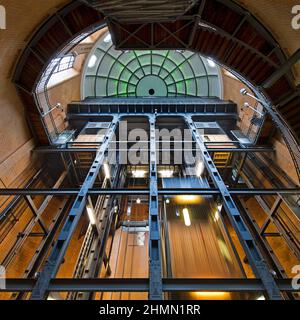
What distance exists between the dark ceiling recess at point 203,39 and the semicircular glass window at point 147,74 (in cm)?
1039

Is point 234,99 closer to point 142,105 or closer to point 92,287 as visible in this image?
point 142,105

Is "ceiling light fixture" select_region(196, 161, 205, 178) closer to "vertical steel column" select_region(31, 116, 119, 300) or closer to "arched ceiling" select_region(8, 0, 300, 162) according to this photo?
"arched ceiling" select_region(8, 0, 300, 162)

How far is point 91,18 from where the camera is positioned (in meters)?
9.11

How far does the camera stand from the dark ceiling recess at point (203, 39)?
849 centimetres

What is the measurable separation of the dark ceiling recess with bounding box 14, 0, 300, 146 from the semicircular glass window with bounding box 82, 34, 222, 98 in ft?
34.1

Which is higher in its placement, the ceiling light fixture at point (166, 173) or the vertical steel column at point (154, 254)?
the ceiling light fixture at point (166, 173)

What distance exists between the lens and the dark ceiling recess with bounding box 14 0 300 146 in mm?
8492

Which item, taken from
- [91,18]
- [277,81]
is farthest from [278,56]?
[91,18]

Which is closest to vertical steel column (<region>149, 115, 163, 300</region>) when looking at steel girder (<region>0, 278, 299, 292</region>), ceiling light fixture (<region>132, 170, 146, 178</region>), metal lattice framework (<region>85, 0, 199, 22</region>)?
steel girder (<region>0, 278, 299, 292</region>)

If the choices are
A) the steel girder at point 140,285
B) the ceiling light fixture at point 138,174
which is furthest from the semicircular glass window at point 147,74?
the steel girder at point 140,285

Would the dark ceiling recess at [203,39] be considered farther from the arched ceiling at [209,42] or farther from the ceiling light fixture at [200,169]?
the ceiling light fixture at [200,169]

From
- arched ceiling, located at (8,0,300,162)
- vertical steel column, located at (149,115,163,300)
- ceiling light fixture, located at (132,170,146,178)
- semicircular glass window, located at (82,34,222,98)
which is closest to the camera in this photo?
vertical steel column, located at (149,115,163,300)
